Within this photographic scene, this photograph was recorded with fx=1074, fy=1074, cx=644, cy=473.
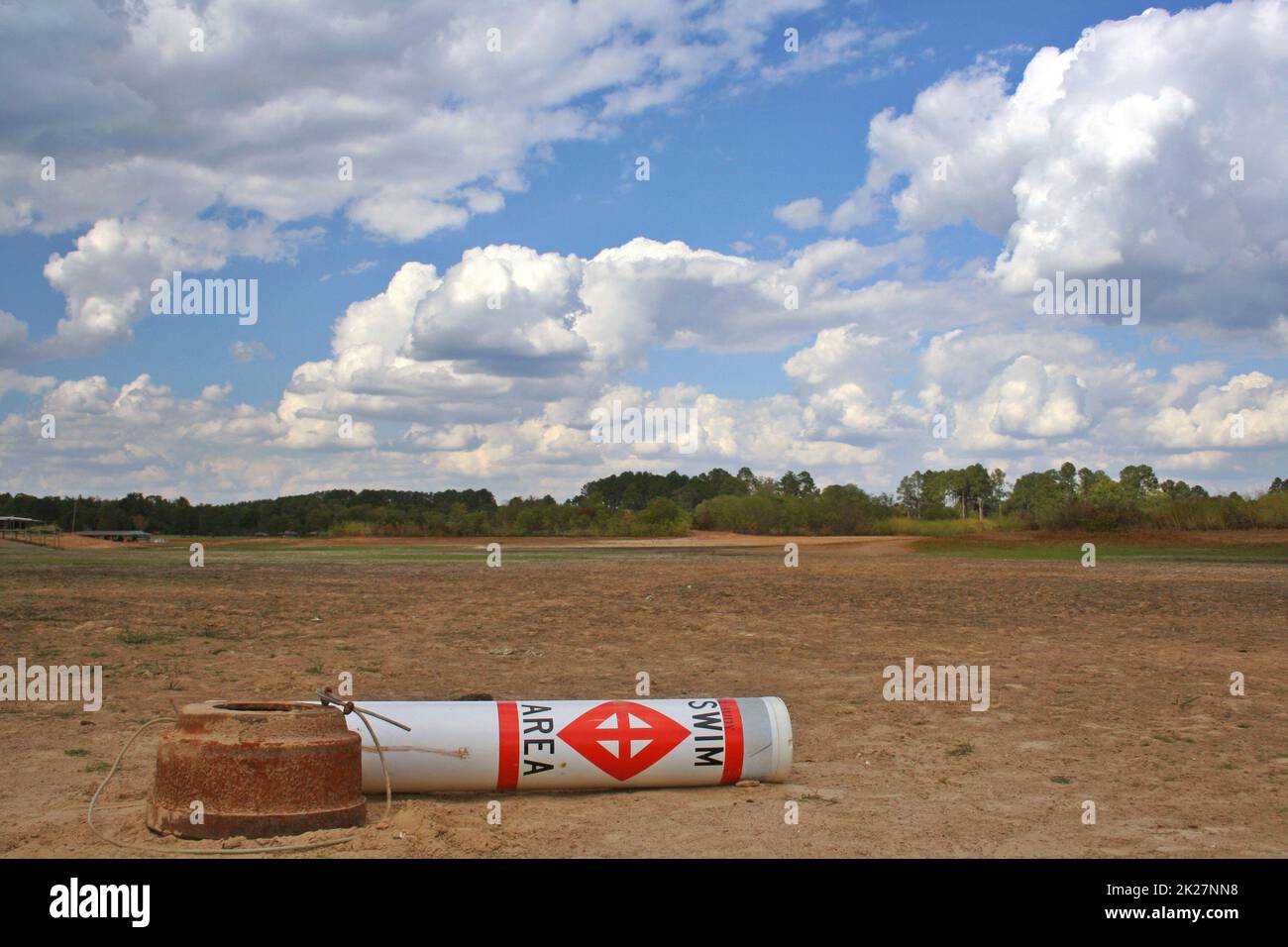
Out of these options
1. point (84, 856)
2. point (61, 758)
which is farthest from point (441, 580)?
point (84, 856)

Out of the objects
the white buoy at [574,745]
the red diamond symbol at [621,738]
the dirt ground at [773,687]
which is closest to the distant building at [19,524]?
the dirt ground at [773,687]

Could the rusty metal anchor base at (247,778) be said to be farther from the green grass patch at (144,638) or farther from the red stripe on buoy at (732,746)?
the green grass patch at (144,638)

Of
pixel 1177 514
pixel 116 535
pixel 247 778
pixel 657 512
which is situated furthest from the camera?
pixel 657 512

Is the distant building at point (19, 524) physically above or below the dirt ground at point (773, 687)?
above

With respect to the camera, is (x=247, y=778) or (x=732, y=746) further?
(x=732, y=746)

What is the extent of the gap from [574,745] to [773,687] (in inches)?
246

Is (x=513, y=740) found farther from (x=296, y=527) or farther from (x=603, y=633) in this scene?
(x=296, y=527)

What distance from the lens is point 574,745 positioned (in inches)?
317

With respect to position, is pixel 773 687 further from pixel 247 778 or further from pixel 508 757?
pixel 247 778

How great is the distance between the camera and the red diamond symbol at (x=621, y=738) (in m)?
8.08

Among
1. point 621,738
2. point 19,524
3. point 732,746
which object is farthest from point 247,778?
point 19,524

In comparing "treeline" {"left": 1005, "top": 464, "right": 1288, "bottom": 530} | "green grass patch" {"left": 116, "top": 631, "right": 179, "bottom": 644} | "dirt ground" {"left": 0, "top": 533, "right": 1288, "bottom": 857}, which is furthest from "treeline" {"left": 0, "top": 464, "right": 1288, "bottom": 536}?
"green grass patch" {"left": 116, "top": 631, "right": 179, "bottom": 644}
